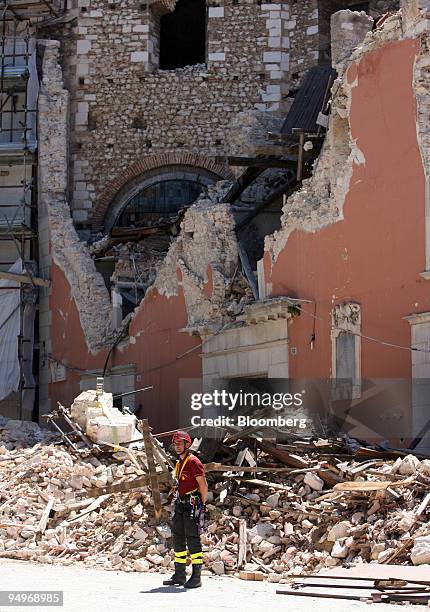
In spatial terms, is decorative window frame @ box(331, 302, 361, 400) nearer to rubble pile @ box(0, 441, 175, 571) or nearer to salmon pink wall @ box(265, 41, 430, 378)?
salmon pink wall @ box(265, 41, 430, 378)

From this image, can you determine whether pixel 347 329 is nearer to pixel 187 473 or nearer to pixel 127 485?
pixel 127 485

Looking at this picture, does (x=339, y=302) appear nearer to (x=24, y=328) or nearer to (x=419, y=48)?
(x=419, y=48)

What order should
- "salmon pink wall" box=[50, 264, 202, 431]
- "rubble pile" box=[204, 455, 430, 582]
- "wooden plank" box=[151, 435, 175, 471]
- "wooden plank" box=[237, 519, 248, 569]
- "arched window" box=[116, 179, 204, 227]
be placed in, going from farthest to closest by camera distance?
"arched window" box=[116, 179, 204, 227], "salmon pink wall" box=[50, 264, 202, 431], "wooden plank" box=[151, 435, 175, 471], "wooden plank" box=[237, 519, 248, 569], "rubble pile" box=[204, 455, 430, 582]

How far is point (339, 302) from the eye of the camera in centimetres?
1823

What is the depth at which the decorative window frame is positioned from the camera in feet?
58.0

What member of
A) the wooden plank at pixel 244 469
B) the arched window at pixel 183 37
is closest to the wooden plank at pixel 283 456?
the wooden plank at pixel 244 469

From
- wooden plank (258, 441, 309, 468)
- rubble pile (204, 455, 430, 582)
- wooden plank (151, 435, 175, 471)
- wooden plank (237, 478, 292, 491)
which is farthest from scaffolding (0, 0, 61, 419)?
rubble pile (204, 455, 430, 582)

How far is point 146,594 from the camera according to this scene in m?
10.4

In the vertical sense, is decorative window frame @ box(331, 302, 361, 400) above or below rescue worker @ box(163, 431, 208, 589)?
above

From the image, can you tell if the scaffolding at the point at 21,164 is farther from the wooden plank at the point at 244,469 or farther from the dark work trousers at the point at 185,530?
the dark work trousers at the point at 185,530

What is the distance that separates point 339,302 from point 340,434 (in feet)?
8.61

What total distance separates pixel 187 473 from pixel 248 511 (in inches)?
85.8

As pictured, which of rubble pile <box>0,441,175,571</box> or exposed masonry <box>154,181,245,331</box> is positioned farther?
exposed masonry <box>154,181,245,331</box>

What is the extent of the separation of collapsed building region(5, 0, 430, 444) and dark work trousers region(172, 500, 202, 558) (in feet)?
20.0
